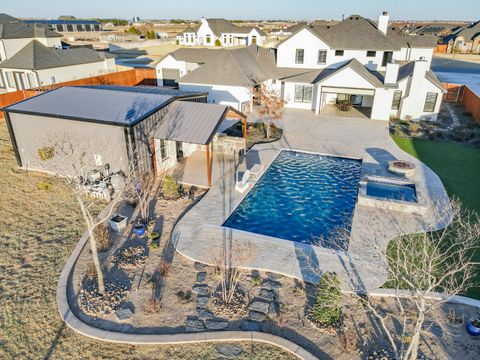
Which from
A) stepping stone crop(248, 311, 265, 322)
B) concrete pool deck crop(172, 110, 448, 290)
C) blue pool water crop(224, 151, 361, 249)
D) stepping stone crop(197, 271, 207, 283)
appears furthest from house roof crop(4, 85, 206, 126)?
stepping stone crop(248, 311, 265, 322)

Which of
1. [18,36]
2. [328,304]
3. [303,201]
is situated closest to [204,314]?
[328,304]

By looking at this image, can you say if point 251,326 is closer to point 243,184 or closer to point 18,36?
point 243,184

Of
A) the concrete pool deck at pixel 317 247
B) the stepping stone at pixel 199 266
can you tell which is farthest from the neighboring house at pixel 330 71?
the stepping stone at pixel 199 266

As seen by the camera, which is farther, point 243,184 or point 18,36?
point 18,36

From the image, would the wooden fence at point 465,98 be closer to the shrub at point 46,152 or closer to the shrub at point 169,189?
the shrub at point 169,189

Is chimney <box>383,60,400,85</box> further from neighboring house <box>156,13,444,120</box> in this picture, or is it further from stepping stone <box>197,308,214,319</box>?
stepping stone <box>197,308,214,319</box>

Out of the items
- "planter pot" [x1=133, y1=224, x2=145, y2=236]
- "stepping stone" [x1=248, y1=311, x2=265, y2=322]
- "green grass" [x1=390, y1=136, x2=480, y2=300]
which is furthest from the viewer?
"green grass" [x1=390, y1=136, x2=480, y2=300]
